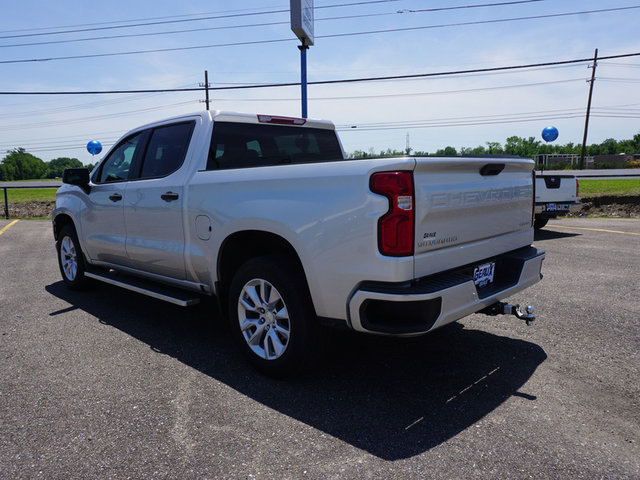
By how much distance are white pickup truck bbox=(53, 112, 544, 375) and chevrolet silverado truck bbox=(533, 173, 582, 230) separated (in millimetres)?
6983

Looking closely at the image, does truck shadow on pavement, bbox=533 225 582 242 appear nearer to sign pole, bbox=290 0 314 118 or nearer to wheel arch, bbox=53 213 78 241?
sign pole, bbox=290 0 314 118

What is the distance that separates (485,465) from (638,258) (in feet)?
21.7

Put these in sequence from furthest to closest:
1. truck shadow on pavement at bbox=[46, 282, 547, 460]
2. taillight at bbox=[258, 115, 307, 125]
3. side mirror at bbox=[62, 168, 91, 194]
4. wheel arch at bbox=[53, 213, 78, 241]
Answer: wheel arch at bbox=[53, 213, 78, 241] < side mirror at bbox=[62, 168, 91, 194] < taillight at bbox=[258, 115, 307, 125] < truck shadow on pavement at bbox=[46, 282, 547, 460]

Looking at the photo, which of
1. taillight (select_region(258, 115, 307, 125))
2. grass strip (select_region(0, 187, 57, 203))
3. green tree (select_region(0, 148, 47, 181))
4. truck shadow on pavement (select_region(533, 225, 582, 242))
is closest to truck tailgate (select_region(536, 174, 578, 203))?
truck shadow on pavement (select_region(533, 225, 582, 242))

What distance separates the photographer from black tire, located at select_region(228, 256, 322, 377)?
3.17 m

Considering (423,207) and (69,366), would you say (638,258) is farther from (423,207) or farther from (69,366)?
(69,366)

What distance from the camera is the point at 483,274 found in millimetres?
3338

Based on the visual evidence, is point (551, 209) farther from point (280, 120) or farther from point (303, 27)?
point (303, 27)

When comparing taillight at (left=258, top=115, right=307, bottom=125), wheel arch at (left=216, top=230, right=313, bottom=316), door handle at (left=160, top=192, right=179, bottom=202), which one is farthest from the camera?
taillight at (left=258, top=115, right=307, bottom=125)

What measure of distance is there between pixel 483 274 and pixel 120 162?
13.2ft

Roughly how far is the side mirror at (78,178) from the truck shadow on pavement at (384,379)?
5.45 ft

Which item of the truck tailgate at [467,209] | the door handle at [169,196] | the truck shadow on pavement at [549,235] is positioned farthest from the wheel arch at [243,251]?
the truck shadow on pavement at [549,235]

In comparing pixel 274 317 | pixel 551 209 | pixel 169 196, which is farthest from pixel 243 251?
pixel 551 209

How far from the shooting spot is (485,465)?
2.39m
